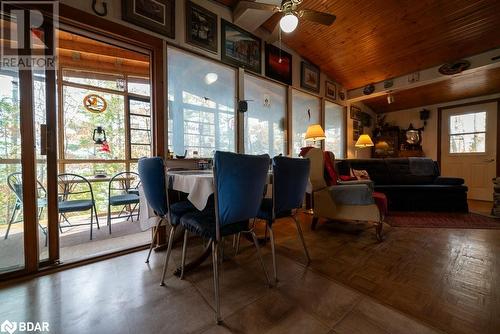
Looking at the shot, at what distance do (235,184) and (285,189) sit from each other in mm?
562

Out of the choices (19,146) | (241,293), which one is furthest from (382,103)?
(19,146)

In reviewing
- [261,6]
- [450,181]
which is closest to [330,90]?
[450,181]

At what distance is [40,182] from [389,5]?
4.32 m

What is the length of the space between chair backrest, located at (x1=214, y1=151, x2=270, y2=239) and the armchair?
1.16 m

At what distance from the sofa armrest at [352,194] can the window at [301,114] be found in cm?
158

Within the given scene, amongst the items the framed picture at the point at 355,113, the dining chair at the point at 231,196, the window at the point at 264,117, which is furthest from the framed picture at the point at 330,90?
the dining chair at the point at 231,196

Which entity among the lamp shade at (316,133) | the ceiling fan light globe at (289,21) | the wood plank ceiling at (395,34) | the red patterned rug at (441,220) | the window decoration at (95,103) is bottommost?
the red patterned rug at (441,220)

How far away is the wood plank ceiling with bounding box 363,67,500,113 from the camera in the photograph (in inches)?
155

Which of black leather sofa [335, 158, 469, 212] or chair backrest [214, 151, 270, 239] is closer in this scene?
chair backrest [214, 151, 270, 239]

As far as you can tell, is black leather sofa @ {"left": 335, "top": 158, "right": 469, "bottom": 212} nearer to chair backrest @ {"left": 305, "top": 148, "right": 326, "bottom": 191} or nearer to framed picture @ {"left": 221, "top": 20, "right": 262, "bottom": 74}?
chair backrest @ {"left": 305, "top": 148, "right": 326, "bottom": 191}

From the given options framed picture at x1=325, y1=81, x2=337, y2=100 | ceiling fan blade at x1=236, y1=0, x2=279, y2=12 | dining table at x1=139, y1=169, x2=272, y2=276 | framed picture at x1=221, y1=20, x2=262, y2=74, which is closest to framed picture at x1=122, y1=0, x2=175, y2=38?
framed picture at x1=221, y1=20, x2=262, y2=74

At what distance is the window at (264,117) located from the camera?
129 inches

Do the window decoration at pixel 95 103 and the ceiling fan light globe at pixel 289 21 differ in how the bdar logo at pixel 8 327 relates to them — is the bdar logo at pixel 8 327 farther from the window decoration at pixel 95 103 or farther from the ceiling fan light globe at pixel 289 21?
the window decoration at pixel 95 103

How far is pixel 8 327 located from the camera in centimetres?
114
